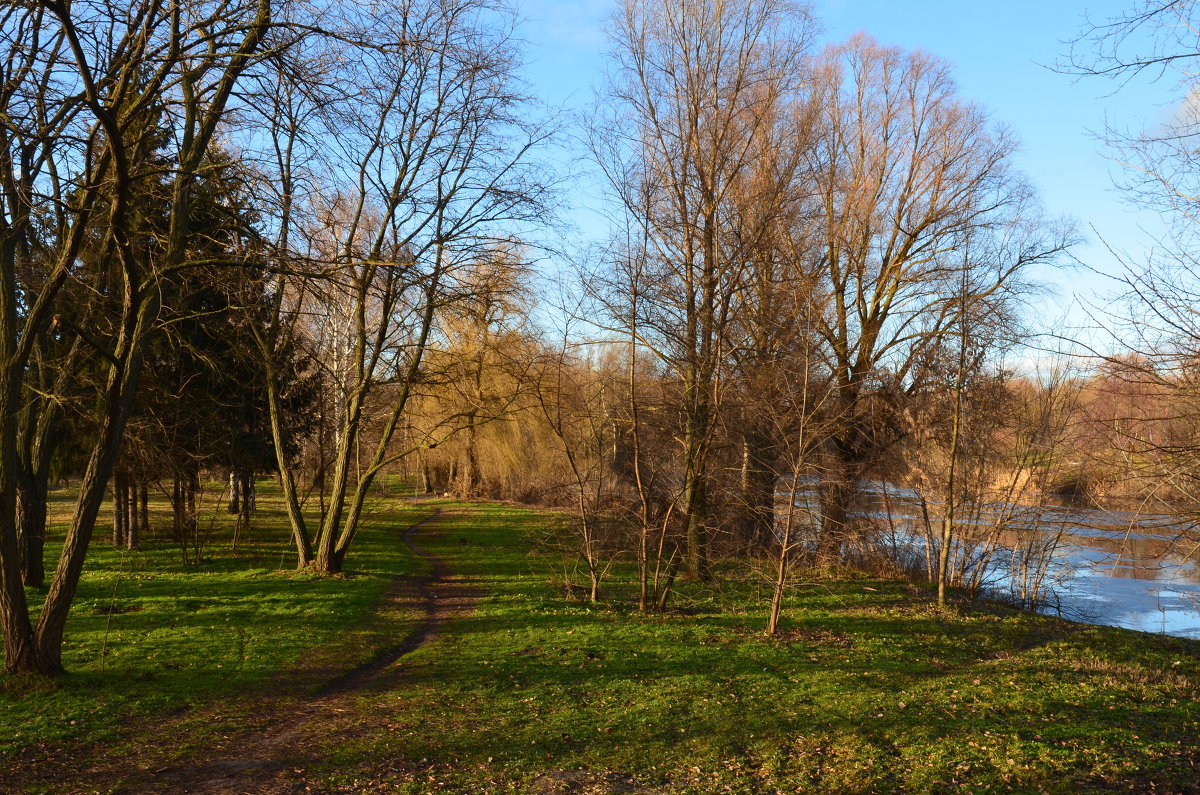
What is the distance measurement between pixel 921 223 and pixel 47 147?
18.6 metres

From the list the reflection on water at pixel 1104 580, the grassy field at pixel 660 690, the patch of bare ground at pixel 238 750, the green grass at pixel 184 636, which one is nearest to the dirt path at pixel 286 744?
the patch of bare ground at pixel 238 750

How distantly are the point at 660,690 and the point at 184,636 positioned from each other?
20.8 ft

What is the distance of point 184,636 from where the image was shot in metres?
10.0

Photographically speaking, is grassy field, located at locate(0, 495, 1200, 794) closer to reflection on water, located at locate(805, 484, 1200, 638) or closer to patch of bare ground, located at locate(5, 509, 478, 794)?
patch of bare ground, located at locate(5, 509, 478, 794)

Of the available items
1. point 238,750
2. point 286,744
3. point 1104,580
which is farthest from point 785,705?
point 1104,580

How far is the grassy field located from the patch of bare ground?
0.19 m

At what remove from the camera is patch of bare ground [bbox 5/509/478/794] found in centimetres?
577

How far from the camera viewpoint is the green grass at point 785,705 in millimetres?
6359

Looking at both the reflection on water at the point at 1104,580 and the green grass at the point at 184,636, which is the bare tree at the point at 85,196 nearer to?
the green grass at the point at 184,636

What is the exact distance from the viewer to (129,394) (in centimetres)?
782

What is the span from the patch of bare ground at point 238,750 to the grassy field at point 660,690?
19 centimetres

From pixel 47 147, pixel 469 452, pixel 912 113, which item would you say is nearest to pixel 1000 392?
pixel 912 113

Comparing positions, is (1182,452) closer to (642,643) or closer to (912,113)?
(642,643)

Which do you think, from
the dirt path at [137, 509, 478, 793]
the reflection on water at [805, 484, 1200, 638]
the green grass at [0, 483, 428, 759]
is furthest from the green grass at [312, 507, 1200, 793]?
the reflection on water at [805, 484, 1200, 638]
